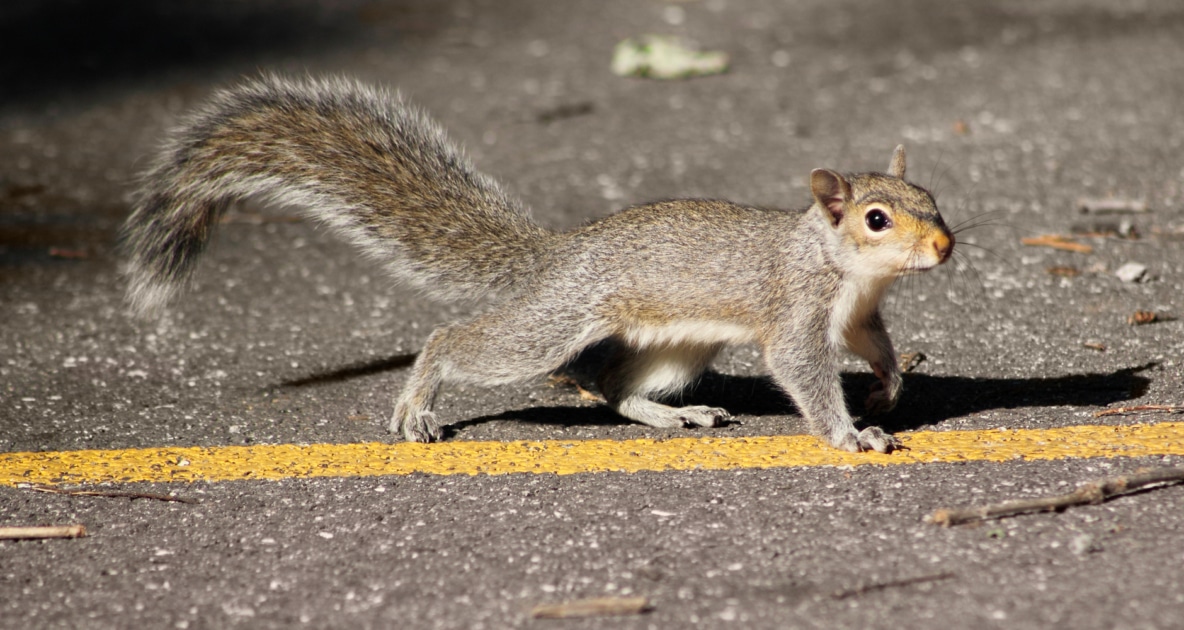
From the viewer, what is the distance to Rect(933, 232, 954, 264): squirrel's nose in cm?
363

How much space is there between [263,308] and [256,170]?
967mm

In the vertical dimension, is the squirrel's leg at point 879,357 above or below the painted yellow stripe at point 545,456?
above

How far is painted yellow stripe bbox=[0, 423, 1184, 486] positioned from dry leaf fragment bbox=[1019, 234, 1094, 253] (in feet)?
5.80

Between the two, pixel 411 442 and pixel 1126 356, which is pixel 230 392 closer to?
pixel 411 442

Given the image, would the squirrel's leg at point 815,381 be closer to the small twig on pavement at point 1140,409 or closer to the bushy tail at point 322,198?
the small twig on pavement at point 1140,409

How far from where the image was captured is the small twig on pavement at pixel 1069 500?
300cm

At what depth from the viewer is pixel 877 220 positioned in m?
3.79

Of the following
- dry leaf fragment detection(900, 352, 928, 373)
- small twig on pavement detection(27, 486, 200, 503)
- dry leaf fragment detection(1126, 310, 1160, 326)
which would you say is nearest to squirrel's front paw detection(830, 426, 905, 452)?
dry leaf fragment detection(900, 352, 928, 373)

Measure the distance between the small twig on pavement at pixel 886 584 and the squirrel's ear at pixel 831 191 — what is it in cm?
144

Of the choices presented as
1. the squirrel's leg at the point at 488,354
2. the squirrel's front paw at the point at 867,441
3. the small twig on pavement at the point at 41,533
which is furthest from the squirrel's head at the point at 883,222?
the small twig on pavement at the point at 41,533

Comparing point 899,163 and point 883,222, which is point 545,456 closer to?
point 883,222

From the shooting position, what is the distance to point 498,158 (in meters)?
6.73

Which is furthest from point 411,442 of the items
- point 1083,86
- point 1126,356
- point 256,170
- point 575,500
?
point 1083,86

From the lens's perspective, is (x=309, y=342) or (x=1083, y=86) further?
(x=1083, y=86)
